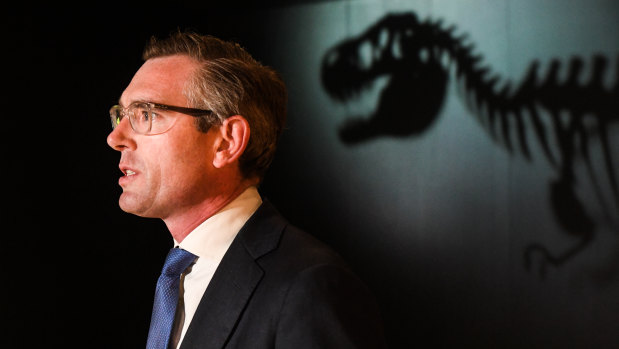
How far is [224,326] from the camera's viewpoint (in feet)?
3.71

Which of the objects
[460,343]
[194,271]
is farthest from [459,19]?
[194,271]

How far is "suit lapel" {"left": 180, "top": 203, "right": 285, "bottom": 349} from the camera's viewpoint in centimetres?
113

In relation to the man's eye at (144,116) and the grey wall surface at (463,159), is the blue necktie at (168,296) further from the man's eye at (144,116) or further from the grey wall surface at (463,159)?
the grey wall surface at (463,159)

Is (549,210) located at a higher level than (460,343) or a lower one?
higher

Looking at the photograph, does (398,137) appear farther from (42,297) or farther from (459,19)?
(42,297)

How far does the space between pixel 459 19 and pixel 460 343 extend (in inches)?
75.5

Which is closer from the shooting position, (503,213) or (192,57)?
(192,57)

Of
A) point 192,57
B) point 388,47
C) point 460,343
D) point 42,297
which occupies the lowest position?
point 460,343

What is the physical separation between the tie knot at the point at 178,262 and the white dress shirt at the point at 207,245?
13 millimetres

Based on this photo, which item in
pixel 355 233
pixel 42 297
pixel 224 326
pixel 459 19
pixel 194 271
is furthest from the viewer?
pixel 355 233

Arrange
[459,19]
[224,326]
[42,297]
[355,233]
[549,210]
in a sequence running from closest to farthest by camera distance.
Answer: [224,326], [42,297], [549,210], [459,19], [355,233]

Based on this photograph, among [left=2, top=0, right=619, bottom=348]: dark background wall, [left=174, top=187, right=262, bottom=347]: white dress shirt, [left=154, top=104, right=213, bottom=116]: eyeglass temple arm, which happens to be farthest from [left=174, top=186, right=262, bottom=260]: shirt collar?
[left=2, top=0, right=619, bottom=348]: dark background wall

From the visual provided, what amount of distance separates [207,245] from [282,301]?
0.88 ft

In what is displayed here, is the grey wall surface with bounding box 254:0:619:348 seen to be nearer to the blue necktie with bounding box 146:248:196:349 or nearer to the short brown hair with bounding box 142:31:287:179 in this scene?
the short brown hair with bounding box 142:31:287:179
